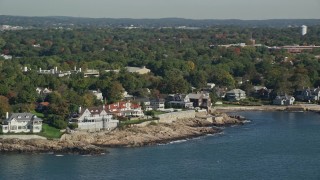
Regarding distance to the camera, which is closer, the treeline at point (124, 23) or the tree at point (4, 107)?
the tree at point (4, 107)

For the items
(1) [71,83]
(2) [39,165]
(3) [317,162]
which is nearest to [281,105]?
(1) [71,83]

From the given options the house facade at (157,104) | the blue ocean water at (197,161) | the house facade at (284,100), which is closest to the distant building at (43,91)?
the house facade at (157,104)

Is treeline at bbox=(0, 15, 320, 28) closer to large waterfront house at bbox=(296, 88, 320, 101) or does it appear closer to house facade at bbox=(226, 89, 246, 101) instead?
house facade at bbox=(226, 89, 246, 101)

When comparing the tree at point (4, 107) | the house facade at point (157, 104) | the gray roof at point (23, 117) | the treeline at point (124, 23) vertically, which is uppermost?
the tree at point (4, 107)

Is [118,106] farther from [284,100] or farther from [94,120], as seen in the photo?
[284,100]

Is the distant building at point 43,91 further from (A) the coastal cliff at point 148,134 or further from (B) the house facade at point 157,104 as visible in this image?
(A) the coastal cliff at point 148,134

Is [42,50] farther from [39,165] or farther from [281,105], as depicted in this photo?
[39,165]

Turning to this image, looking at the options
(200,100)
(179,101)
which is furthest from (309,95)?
(179,101)
